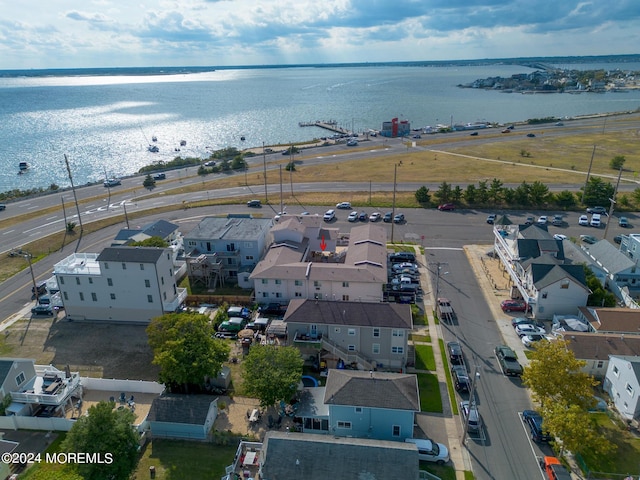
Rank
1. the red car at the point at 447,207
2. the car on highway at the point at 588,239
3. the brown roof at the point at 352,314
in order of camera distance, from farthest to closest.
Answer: the red car at the point at 447,207 < the car on highway at the point at 588,239 < the brown roof at the point at 352,314

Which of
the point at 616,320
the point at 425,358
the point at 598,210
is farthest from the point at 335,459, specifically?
the point at 598,210

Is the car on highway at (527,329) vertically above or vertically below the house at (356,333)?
below

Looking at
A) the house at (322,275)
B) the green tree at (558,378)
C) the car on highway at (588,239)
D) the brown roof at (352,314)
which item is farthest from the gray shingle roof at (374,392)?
the car on highway at (588,239)

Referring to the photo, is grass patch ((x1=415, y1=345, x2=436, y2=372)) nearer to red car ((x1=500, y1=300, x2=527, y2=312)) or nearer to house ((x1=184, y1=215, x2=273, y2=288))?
red car ((x1=500, y1=300, x2=527, y2=312))

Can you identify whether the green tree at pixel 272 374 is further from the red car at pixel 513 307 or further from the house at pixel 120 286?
the red car at pixel 513 307

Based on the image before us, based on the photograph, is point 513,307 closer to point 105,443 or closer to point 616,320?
point 616,320

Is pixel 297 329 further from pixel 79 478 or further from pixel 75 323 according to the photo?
pixel 75 323

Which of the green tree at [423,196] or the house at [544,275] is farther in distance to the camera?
the green tree at [423,196]
